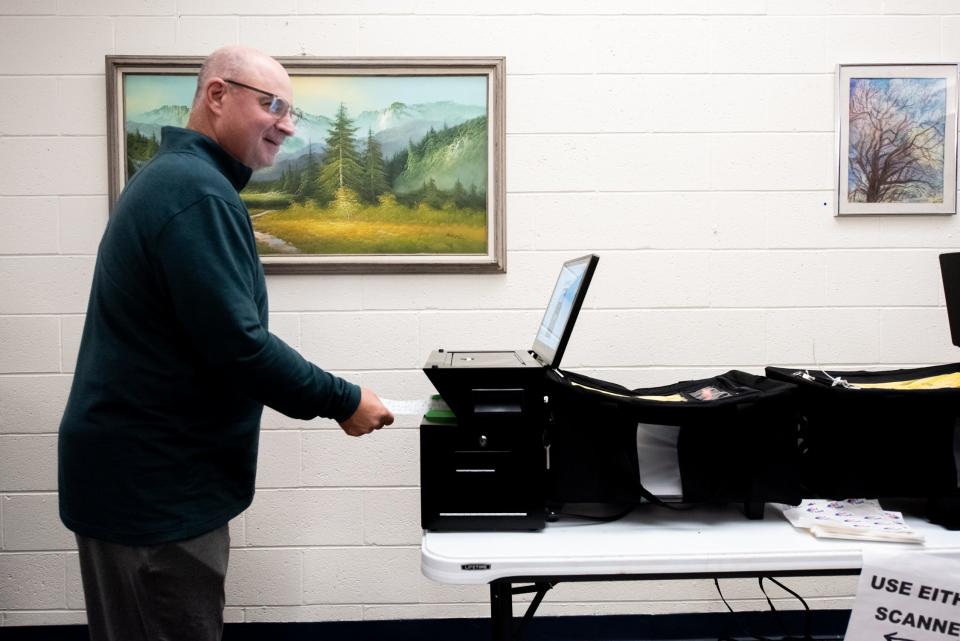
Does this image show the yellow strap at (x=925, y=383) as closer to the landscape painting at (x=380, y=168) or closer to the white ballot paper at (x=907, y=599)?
the white ballot paper at (x=907, y=599)

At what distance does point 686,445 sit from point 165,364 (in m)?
1.00

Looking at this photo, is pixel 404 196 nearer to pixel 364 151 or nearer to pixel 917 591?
pixel 364 151

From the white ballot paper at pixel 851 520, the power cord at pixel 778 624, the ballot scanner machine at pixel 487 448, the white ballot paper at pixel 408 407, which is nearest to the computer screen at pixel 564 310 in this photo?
the ballot scanner machine at pixel 487 448

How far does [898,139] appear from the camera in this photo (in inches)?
94.7

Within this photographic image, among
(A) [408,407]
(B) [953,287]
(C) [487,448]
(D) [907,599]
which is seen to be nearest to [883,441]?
(D) [907,599]

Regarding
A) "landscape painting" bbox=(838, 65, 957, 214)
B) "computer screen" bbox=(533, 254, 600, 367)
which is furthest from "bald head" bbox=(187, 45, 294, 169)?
"landscape painting" bbox=(838, 65, 957, 214)

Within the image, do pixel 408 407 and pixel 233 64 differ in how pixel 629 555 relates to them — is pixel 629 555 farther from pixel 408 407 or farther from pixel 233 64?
pixel 233 64

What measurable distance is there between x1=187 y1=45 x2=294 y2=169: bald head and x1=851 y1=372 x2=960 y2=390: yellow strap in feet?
4.38

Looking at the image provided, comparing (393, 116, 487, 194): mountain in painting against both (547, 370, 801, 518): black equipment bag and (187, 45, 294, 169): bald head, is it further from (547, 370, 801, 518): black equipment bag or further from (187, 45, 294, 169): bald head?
(547, 370, 801, 518): black equipment bag

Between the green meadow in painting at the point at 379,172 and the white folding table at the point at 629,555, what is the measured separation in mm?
1197

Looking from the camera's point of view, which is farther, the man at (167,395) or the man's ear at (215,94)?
the man's ear at (215,94)

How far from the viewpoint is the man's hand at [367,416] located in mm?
1452

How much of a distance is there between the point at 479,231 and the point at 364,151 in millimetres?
449

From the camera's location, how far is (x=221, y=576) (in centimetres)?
143
